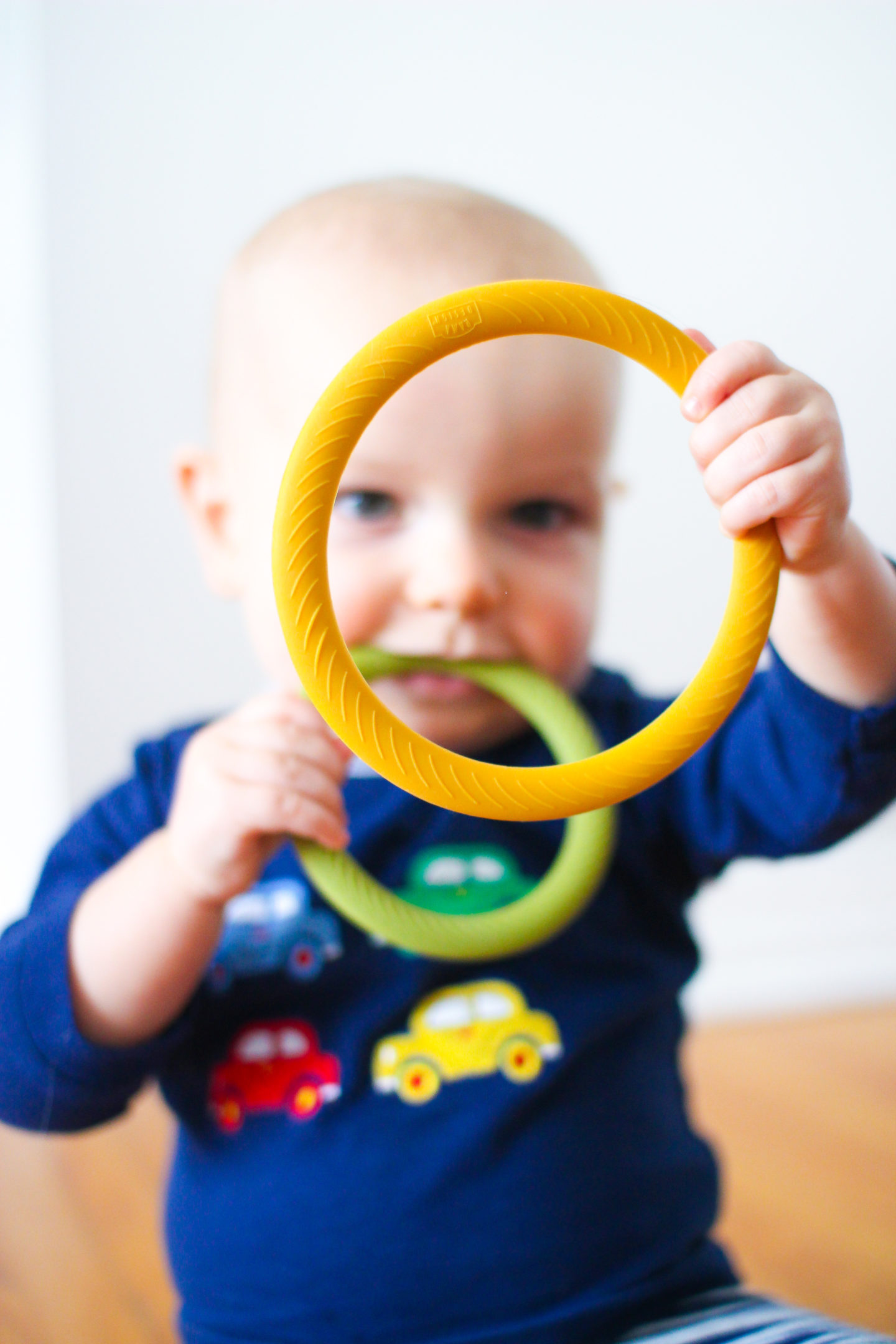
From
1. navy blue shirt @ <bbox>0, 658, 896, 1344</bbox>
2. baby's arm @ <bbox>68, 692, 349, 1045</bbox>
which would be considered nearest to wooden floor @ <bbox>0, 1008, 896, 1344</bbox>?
navy blue shirt @ <bbox>0, 658, 896, 1344</bbox>

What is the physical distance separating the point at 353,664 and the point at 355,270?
10.1 inches

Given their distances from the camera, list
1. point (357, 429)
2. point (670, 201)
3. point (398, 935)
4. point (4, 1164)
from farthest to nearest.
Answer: point (4, 1164), point (670, 201), point (398, 935), point (357, 429)

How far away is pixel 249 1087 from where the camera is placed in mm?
608

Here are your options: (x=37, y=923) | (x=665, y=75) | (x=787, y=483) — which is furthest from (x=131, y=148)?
(x=787, y=483)

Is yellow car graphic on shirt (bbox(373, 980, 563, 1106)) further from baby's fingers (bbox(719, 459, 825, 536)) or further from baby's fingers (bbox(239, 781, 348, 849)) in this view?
baby's fingers (bbox(719, 459, 825, 536))

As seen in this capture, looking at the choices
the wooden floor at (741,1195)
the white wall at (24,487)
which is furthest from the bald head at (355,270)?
the wooden floor at (741,1195)

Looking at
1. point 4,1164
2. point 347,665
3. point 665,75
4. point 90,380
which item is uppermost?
point 665,75

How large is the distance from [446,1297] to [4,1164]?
58 centimetres

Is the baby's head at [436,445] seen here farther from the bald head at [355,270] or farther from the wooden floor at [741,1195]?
the wooden floor at [741,1195]

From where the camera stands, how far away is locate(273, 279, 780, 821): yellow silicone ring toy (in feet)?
1.21

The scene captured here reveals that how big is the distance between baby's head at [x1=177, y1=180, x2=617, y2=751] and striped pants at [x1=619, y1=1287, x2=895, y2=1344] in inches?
12.1

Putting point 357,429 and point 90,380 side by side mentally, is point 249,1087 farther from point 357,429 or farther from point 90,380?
point 90,380

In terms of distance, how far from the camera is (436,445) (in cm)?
53

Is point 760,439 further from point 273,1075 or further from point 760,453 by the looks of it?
point 273,1075
